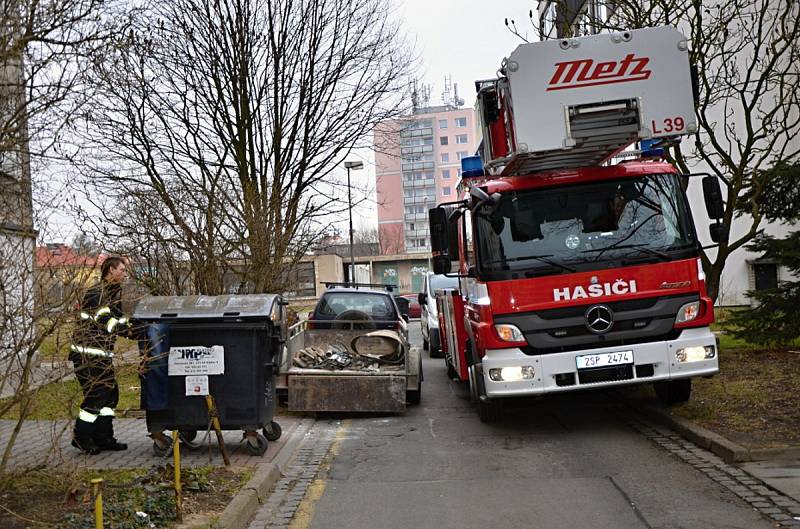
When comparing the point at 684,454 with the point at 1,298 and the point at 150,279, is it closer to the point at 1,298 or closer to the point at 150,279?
the point at 1,298

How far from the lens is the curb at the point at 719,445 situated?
22.9 ft

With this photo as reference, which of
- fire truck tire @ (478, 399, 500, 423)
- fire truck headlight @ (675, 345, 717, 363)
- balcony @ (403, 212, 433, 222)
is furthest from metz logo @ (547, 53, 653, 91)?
balcony @ (403, 212, 433, 222)

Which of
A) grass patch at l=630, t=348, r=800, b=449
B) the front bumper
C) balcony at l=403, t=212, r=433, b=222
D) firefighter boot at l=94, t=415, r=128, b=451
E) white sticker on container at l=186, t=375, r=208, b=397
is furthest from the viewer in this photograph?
balcony at l=403, t=212, r=433, b=222

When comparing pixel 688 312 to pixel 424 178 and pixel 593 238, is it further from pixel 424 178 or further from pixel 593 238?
pixel 424 178

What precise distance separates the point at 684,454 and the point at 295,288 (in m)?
11.3

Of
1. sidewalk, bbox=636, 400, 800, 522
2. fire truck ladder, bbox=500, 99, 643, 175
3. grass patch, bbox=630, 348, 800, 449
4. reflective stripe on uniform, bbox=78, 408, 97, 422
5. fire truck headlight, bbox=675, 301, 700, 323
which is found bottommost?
sidewalk, bbox=636, 400, 800, 522

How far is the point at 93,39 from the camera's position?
20.6 ft

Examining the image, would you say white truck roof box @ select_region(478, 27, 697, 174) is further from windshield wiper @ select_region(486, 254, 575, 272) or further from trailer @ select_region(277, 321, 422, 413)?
trailer @ select_region(277, 321, 422, 413)

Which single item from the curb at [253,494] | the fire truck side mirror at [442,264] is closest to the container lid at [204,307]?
the curb at [253,494]

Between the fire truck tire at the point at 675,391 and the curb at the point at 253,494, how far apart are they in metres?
4.25

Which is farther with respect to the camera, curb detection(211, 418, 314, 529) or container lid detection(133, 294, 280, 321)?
container lid detection(133, 294, 280, 321)

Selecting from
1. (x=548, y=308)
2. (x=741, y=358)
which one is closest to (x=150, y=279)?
(x=548, y=308)

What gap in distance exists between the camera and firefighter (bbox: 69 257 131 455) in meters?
5.49

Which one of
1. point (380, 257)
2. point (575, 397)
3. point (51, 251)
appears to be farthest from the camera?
point (380, 257)
